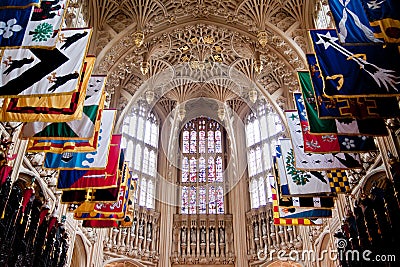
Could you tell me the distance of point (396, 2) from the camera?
293 inches

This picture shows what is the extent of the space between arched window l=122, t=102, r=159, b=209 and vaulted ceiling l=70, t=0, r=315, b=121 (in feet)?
9.79

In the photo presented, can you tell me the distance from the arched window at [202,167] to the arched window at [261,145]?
2.33 metres

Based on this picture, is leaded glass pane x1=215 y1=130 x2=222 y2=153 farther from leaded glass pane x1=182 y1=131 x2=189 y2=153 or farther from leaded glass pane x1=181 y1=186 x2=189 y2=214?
leaded glass pane x1=181 y1=186 x2=189 y2=214

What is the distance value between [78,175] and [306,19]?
13.7m

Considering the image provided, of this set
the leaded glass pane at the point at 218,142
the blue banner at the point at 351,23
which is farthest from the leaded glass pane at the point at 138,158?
the blue banner at the point at 351,23

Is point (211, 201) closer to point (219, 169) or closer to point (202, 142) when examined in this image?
point (219, 169)

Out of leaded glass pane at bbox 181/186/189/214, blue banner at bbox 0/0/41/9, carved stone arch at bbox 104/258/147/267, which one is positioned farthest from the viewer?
leaded glass pane at bbox 181/186/189/214

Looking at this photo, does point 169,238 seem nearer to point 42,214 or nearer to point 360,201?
point 42,214

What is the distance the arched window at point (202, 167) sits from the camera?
25395 millimetres

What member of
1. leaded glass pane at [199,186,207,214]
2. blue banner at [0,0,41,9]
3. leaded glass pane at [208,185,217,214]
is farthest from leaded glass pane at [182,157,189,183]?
blue banner at [0,0,41,9]

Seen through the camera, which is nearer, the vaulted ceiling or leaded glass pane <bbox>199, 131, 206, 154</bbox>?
the vaulted ceiling

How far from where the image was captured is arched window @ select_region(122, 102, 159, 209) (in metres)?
24.5

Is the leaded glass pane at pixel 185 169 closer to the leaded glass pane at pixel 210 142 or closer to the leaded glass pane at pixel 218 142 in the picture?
the leaded glass pane at pixel 210 142

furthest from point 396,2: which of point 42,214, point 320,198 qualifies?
point 42,214
